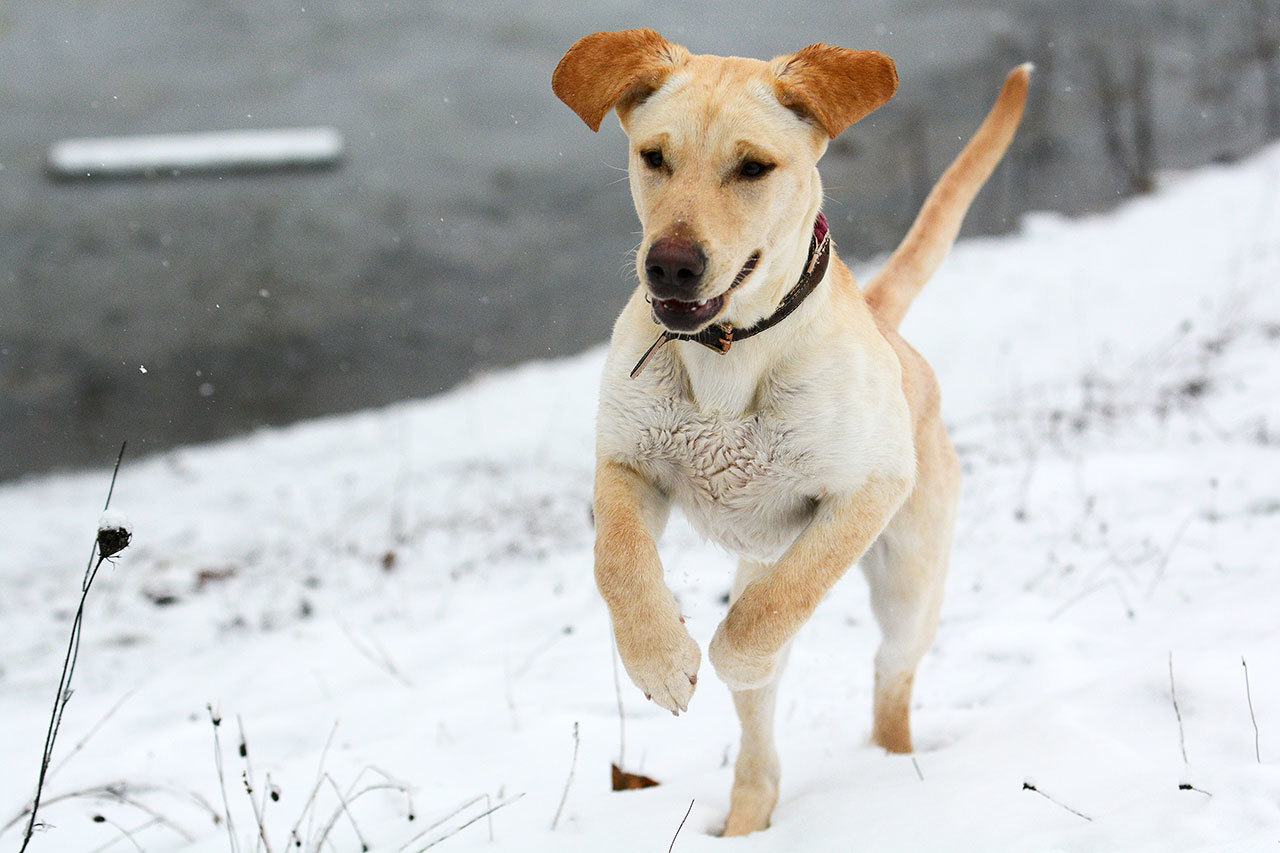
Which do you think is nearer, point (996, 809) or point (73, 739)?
point (996, 809)

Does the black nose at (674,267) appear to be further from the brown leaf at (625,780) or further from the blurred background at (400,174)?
the blurred background at (400,174)

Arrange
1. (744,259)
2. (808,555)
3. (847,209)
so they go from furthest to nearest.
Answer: (847,209)
(808,555)
(744,259)

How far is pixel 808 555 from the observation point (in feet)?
8.71

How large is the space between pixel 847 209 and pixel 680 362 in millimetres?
10626

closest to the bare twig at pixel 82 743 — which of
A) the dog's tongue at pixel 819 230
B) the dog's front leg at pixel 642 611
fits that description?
the dog's front leg at pixel 642 611

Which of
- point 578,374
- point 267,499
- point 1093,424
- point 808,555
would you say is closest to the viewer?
point 808,555

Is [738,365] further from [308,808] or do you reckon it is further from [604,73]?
[308,808]

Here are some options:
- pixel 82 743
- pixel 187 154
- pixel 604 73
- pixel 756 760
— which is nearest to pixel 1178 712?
pixel 756 760

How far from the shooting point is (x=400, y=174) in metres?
13.7

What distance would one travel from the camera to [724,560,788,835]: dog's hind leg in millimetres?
3240

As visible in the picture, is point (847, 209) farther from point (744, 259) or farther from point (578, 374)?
point (744, 259)

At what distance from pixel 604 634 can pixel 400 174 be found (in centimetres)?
1005

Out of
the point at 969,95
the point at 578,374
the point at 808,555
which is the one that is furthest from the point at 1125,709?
the point at 969,95

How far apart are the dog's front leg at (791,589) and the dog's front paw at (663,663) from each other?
0.55 ft
